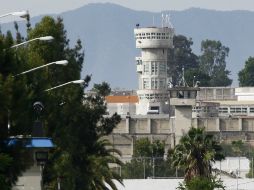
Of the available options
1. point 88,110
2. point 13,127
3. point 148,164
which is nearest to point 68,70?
point 88,110

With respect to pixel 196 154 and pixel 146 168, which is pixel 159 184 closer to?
pixel 196 154

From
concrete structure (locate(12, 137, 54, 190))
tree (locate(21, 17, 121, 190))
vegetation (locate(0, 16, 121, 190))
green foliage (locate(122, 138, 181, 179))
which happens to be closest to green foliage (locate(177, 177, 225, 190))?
vegetation (locate(0, 16, 121, 190))

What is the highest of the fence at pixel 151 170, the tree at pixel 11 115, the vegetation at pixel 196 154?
the tree at pixel 11 115

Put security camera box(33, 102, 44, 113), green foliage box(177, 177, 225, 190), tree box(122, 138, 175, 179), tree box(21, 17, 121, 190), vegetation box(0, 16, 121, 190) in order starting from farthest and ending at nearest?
tree box(122, 138, 175, 179) < green foliage box(177, 177, 225, 190) < tree box(21, 17, 121, 190) < security camera box(33, 102, 44, 113) < vegetation box(0, 16, 121, 190)

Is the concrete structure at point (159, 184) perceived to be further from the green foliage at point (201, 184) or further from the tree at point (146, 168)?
the green foliage at point (201, 184)

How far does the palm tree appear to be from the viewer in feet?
395

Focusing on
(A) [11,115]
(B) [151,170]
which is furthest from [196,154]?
(A) [11,115]

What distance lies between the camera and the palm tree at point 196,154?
395ft

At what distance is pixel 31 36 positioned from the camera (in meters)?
77.7

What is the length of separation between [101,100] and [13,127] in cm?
3317

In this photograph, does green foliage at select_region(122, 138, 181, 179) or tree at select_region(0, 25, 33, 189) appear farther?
green foliage at select_region(122, 138, 181, 179)

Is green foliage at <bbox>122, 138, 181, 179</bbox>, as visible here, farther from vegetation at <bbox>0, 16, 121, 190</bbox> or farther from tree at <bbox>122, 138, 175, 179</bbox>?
vegetation at <bbox>0, 16, 121, 190</bbox>

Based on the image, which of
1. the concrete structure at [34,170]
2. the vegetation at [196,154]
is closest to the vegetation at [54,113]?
the concrete structure at [34,170]

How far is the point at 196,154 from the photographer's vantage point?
122m
